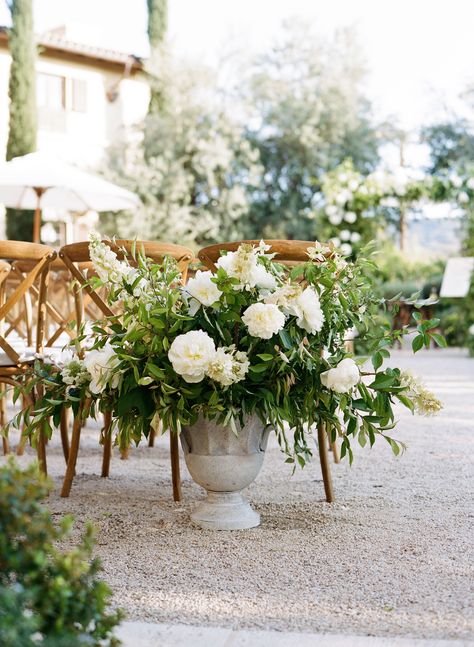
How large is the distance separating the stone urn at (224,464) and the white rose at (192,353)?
0.94 feet

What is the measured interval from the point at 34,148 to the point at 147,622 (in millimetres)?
14751

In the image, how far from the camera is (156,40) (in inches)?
671

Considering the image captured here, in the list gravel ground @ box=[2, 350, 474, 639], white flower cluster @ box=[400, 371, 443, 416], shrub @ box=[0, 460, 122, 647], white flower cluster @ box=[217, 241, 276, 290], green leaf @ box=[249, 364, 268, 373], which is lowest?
gravel ground @ box=[2, 350, 474, 639]

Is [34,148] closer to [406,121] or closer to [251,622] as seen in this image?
[406,121]

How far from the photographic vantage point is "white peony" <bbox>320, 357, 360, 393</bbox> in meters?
Result: 2.34

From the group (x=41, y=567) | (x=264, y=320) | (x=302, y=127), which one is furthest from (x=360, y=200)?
(x=41, y=567)

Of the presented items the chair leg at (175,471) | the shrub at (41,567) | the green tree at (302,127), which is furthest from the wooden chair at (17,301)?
the green tree at (302,127)

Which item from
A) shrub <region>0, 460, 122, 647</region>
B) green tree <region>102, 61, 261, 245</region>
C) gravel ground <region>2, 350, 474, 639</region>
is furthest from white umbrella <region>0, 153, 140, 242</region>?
green tree <region>102, 61, 261, 245</region>

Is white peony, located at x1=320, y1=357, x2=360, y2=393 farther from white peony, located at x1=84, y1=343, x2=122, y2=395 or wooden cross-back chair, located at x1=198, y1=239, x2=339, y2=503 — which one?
white peony, located at x1=84, y1=343, x2=122, y2=395

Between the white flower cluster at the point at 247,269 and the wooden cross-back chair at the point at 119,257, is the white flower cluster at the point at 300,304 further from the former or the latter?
the wooden cross-back chair at the point at 119,257

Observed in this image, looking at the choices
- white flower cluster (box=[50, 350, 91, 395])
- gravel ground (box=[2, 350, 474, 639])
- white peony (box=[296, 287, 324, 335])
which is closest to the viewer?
gravel ground (box=[2, 350, 474, 639])

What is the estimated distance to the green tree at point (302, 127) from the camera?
59.6 ft

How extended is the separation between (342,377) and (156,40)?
15.9 metres

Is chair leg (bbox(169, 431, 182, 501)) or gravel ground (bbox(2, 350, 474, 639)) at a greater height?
chair leg (bbox(169, 431, 182, 501))
